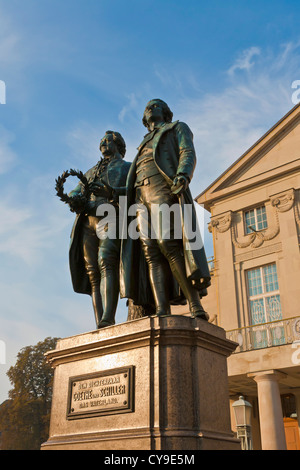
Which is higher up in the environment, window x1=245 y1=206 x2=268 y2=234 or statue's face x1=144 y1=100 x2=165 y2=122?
window x1=245 y1=206 x2=268 y2=234

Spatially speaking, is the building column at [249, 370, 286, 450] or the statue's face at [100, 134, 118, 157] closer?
the statue's face at [100, 134, 118, 157]

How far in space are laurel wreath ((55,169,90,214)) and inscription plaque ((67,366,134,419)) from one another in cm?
208

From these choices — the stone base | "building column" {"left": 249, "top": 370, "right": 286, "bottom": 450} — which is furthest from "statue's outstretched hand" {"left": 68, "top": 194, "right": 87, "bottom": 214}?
"building column" {"left": 249, "top": 370, "right": 286, "bottom": 450}

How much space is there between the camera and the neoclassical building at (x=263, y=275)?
17781 mm

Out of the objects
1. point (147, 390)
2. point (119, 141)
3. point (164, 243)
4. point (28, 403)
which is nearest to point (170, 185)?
point (164, 243)

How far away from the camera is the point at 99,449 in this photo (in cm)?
401

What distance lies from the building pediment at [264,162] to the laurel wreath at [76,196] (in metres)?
18.0

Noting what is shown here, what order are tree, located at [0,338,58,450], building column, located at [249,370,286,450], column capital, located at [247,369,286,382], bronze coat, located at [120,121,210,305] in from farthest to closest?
tree, located at [0,338,58,450], column capital, located at [247,369,286,382], building column, located at [249,370,286,450], bronze coat, located at [120,121,210,305]

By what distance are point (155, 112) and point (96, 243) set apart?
170 cm

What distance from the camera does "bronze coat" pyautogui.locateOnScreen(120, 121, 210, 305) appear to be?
5051 mm

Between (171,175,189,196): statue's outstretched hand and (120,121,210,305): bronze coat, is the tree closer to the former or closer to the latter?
(120,121,210,305): bronze coat

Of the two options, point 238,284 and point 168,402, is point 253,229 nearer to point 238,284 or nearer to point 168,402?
point 238,284

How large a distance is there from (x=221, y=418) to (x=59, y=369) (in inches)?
66.0
